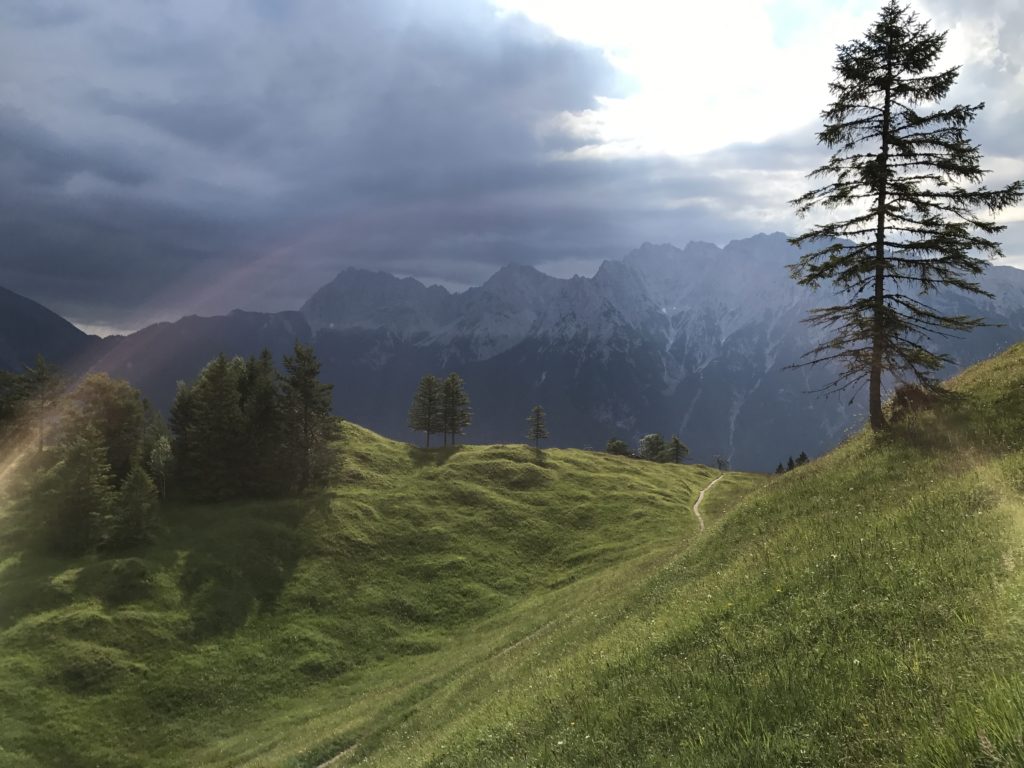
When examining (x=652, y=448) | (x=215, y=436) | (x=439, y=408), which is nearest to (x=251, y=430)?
(x=215, y=436)

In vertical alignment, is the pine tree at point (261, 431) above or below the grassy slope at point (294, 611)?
above

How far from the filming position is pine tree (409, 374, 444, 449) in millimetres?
110000

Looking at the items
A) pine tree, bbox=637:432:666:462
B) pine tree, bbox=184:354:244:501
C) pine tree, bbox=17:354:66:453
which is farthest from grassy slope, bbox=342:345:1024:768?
pine tree, bbox=637:432:666:462

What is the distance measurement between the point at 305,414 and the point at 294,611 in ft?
109

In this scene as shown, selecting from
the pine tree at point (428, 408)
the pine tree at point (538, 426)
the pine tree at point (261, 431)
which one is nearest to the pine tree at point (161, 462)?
the pine tree at point (261, 431)

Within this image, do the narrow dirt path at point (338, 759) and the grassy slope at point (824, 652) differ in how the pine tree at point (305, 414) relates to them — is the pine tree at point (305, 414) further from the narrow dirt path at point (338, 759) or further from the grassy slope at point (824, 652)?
the grassy slope at point (824, 652)

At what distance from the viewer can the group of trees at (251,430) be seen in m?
72.8

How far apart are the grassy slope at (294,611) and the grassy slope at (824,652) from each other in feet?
37.0

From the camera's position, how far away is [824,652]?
992cm

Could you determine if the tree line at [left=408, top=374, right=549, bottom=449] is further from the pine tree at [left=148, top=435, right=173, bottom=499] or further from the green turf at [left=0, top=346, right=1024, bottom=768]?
the pine tree at [left=148, top=435, right=173, bottom=499]

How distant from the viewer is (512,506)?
78688 millimetres

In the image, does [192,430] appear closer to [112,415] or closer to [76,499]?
[112,415]

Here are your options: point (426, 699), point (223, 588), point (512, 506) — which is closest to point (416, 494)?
point (512, 506)

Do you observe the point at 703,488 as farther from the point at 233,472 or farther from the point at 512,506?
the point at 233,472
